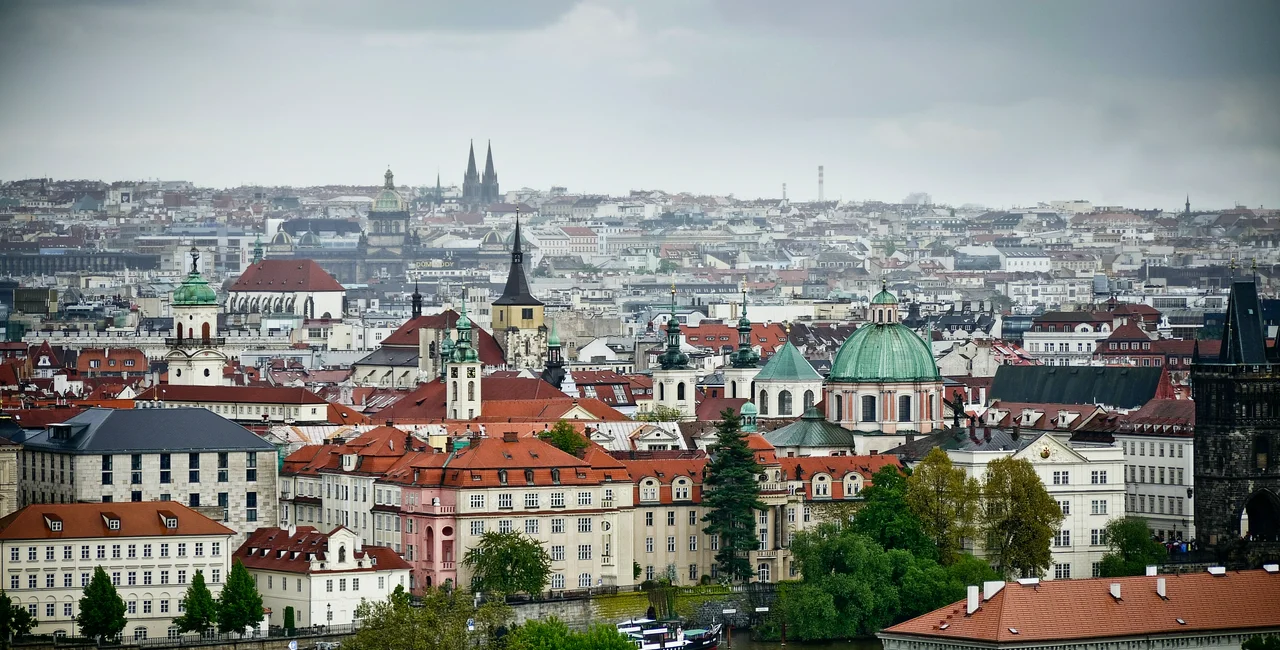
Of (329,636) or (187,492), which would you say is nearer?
(329,636)

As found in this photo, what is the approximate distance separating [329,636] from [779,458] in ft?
69.5

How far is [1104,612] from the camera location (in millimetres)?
58562

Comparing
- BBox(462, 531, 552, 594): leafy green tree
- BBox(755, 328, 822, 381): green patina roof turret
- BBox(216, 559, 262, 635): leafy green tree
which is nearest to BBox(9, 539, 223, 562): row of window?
BBox(216, 559, 262, 635): leafy green tree

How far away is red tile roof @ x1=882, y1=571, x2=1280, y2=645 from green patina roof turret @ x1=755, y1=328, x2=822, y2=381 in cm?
4530

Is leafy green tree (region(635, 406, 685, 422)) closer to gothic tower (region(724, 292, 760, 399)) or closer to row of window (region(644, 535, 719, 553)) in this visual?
gothic tower (region(724, 292, 760, 399))

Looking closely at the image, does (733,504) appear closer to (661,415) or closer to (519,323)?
(661,415)

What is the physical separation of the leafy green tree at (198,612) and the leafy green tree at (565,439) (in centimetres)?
1661

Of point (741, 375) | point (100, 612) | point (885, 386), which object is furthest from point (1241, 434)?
point (100, 612)

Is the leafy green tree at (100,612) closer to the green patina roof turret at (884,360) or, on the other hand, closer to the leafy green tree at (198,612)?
the leafy green tree at (198,612)

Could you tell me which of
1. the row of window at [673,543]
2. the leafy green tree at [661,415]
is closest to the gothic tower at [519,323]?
the leafy green tree at [661,415]

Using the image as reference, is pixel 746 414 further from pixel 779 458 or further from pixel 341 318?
pixel 341 318

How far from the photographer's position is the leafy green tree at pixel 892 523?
255 ft

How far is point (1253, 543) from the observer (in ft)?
269

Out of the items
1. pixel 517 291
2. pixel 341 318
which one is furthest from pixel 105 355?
pixel 341 318
